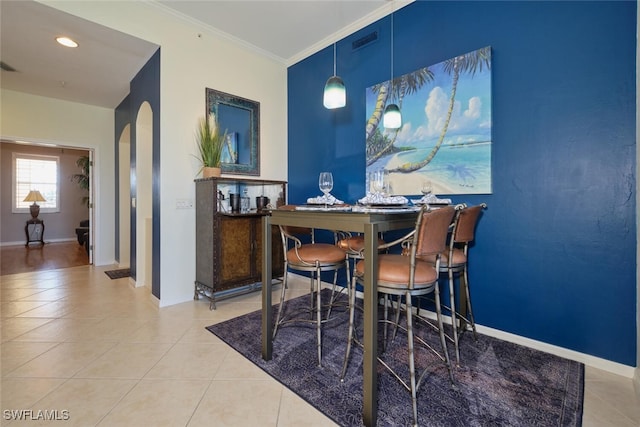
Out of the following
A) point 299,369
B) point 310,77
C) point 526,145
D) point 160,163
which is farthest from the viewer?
point 310,77

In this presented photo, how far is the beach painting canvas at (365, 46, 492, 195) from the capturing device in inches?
90.4

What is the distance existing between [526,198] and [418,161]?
36.6 inches

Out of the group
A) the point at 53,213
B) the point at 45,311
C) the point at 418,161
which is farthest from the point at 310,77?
the point at 53,213

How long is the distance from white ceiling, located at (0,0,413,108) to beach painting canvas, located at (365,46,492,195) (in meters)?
0.97

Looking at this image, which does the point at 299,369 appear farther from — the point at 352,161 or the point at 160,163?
the point at 160,163

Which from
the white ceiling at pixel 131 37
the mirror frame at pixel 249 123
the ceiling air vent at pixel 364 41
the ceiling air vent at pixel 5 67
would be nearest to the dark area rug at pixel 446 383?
the mirror frame at pixel 249 123

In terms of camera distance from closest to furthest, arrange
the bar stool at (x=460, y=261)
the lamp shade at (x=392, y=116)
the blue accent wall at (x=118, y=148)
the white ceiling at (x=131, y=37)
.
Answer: the bar stool at (x=460, y=261) < the lamp shade at (x=392, y=116) < the white ceiling at (x=131, y=37) < the blue accent wall at (x=118, y=148)

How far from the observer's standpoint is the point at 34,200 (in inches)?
290

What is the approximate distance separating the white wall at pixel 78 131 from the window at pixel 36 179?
4.34m

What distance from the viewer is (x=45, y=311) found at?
2.84 metres

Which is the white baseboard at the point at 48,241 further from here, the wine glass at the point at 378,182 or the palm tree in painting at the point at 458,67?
the palm tree in painting at the point at 458,67

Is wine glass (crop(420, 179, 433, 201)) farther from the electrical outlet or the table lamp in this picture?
the table lamp

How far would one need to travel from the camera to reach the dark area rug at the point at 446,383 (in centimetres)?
142

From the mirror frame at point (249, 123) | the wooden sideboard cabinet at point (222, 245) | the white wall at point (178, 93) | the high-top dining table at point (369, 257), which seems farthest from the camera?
the mirror frame at point (249, 123)
